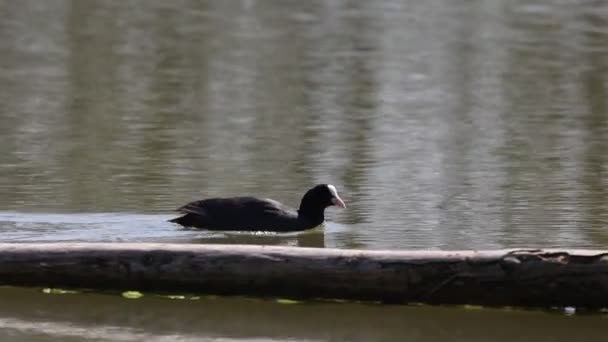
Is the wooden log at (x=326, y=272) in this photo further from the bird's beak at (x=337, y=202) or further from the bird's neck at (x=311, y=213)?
the bird's beak at (x=337, y=202)

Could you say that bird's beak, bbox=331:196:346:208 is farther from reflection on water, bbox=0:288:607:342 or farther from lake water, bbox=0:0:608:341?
reflection on water, bbox=0:288:607:342

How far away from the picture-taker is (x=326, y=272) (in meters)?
9.17

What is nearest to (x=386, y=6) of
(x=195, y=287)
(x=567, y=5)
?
(x=567, y=5)

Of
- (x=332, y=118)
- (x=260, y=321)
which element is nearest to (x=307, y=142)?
(x=332, y=118)

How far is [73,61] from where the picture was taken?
978 inches

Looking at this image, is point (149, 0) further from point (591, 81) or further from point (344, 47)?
point (591, 81)

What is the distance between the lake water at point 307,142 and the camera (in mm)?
9359

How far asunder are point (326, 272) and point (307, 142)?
806 cm

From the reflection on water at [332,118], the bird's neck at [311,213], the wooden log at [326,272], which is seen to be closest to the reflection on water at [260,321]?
the wooden log at [326,272]

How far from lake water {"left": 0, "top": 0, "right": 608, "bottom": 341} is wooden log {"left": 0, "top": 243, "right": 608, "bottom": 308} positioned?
0.57 ft

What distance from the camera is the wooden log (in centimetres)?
895

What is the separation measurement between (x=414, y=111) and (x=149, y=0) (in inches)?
677

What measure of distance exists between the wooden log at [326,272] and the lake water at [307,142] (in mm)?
172

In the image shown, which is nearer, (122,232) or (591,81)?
(122,232)
